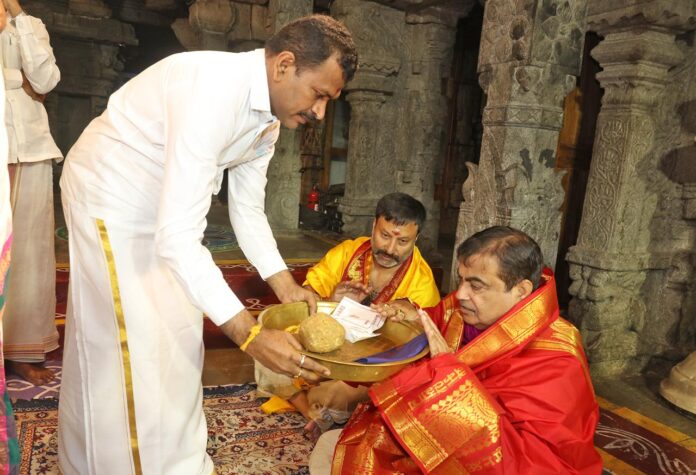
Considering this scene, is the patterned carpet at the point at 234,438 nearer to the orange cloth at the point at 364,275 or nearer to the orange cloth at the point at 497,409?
the orange cloth at the point at 497,409

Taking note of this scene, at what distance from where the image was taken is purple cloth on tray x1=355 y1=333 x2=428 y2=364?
190 cm

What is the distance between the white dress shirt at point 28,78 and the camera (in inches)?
110

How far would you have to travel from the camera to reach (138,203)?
1.70 m

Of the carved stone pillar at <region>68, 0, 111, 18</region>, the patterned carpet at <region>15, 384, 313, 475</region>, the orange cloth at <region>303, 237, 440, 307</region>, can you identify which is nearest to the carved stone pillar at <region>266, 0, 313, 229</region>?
the orange cloth at <region>303, 237, 440, 307</region>

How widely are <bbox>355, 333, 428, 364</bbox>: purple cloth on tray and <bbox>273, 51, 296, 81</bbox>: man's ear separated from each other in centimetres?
97

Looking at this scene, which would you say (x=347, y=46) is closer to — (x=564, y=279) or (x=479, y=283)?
(x=479, y=283)

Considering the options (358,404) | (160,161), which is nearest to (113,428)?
(160,161)

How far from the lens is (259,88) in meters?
1.64

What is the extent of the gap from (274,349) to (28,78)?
7.65 ft

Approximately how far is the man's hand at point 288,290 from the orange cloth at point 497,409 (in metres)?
0.47

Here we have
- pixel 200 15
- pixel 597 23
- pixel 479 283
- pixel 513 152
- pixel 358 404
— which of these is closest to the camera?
pixel 479 283

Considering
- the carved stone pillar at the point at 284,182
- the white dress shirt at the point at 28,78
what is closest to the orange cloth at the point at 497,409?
the white dress shirt at the point at 28,78

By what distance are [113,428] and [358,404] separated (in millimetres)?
1289

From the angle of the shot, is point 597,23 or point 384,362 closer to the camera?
point 384,362
